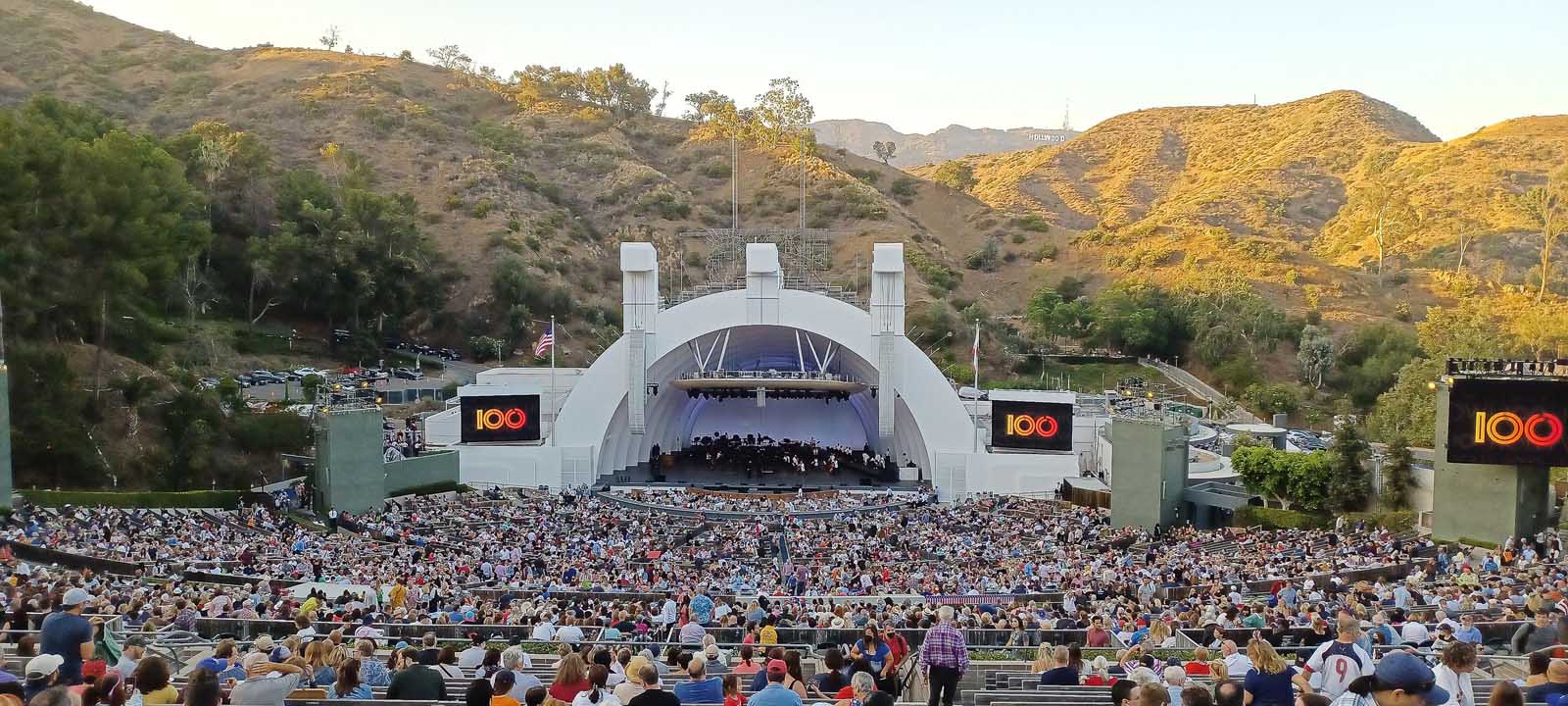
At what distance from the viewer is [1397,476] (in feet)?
95.5

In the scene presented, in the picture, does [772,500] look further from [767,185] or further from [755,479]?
[767,185]

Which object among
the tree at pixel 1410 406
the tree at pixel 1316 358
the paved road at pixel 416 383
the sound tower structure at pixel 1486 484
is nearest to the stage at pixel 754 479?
the sound tower structure at pixel 1486 484

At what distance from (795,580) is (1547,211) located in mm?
84280

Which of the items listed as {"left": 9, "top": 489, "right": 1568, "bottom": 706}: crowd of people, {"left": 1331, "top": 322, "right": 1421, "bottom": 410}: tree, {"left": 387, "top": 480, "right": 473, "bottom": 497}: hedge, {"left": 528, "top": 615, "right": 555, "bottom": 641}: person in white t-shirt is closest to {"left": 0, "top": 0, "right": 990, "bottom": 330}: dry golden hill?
{"left": 1331, "top": 322, "right": 1421, "bottom": 410}: tree

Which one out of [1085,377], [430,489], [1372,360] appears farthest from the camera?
[1085,377]

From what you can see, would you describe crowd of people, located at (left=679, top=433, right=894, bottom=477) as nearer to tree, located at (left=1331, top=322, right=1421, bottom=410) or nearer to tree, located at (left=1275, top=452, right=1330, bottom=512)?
tree, located at (left=1275, top=452, right=1330, bottom=512)

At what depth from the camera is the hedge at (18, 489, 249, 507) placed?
28.2 m

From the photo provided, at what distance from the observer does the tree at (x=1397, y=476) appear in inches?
1144

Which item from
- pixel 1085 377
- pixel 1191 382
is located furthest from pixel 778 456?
pixel 1191 382

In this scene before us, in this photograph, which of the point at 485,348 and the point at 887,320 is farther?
the point at 485,348

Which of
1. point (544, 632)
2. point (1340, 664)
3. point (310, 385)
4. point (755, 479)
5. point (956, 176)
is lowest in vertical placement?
point (755, 479)

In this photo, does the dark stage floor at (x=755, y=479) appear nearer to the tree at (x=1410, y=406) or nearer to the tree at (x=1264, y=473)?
the tree at (x=1264, y=473)

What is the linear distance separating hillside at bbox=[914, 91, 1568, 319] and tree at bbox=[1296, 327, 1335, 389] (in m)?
12.2

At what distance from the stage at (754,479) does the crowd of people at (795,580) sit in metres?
3.89
